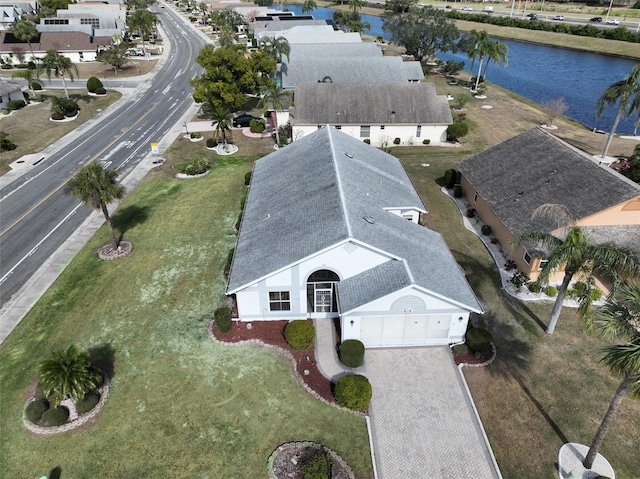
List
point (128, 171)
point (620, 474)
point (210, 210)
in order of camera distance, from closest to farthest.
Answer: point (620, 474) → point (210, 210) → point (128, 171)

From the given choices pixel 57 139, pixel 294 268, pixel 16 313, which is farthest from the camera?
pixel 57 139

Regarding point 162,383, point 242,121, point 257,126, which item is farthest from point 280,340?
point 242,121

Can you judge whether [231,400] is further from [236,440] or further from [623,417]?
[623,417]

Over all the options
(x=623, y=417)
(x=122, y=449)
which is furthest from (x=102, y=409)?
(x=623, y=417)

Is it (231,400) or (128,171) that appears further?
(128,171)

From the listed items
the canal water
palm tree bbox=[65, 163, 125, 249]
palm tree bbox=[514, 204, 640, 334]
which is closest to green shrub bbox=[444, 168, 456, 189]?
palm tree bbox=[514, 204, 640, 334]

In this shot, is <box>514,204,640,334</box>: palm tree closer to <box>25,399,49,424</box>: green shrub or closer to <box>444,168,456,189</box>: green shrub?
<box>444,168,456,189</box>: green shrub

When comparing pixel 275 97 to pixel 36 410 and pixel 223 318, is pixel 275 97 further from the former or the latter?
pixel 36 410
